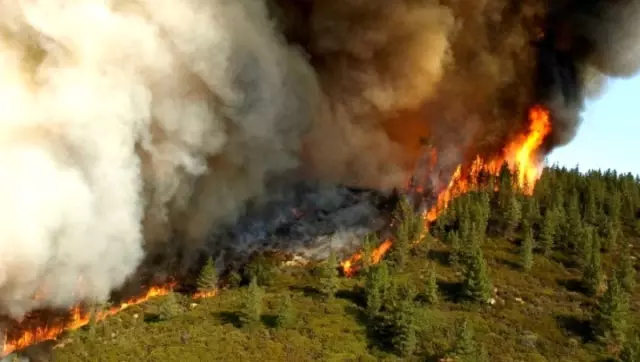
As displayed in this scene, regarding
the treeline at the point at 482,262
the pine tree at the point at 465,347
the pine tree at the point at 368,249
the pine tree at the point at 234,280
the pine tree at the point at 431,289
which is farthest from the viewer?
the pine tree at the point at 234,280

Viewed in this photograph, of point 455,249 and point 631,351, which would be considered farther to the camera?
point 455,249

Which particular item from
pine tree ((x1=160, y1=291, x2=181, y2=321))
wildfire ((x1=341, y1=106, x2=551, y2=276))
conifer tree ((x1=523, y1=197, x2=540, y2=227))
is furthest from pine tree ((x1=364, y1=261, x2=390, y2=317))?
conifer tree ((x1=523, y1=197, x2=540, y2=227))

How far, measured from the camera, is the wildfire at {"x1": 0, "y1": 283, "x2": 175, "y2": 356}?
53.3m

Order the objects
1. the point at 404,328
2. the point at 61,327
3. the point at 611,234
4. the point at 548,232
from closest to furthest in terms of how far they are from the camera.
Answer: the point at 404,328 → the point at 61,327 → the point at 548,232 → the point at 611,234

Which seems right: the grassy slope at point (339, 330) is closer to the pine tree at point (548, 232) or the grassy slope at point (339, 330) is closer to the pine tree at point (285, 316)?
the pine tree at point (285, 316)

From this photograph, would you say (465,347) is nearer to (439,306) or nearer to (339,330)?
(339,330)

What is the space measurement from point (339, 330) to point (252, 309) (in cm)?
762

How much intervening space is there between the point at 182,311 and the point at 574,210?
48608 millimetres

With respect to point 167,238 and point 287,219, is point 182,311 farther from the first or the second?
point 287,219

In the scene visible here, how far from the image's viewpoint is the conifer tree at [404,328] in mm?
57750

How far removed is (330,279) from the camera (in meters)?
70.1

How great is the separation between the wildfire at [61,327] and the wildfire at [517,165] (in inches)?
1370

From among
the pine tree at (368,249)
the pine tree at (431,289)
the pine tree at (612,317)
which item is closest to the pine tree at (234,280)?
the pine tree at (368,249)

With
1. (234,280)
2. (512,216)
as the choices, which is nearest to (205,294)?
(234,280)
